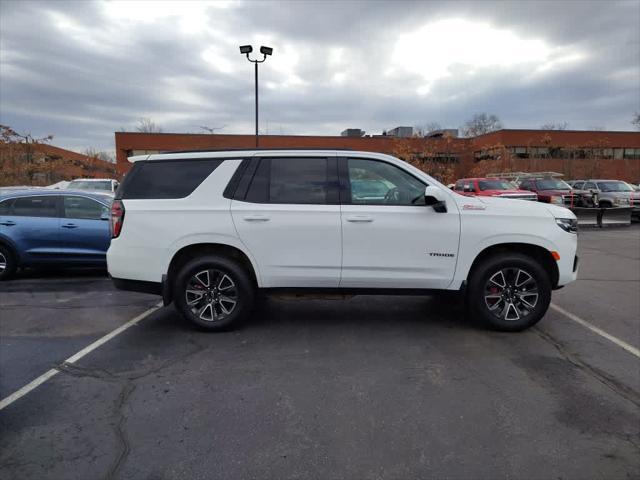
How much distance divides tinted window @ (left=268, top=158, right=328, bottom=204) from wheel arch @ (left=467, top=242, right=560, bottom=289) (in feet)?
6.03

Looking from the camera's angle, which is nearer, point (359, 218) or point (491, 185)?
point (359, 218)

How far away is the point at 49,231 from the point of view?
7559 millimetres

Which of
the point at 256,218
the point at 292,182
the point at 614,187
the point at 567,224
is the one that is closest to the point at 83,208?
the point at 256,218

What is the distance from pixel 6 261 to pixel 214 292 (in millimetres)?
5177

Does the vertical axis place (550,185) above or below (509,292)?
above

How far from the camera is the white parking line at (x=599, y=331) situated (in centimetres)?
431

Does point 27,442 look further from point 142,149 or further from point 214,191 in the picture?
point 142,149

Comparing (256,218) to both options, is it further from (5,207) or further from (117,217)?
(5,207)

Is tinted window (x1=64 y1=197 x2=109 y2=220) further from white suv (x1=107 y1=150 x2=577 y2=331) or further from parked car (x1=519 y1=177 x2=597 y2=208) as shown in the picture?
parked car (x1=519 y1=177 x2=597 y2=208)

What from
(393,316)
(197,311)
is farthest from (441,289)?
(197,311)

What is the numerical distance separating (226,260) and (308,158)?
146 centimetres

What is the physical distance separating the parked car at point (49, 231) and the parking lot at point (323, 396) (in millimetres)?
2035

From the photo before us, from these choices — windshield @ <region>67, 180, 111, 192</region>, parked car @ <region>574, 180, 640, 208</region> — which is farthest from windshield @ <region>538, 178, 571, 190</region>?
windshield @ <region>67, 180, 111, 192</region>

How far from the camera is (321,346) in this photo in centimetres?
440
